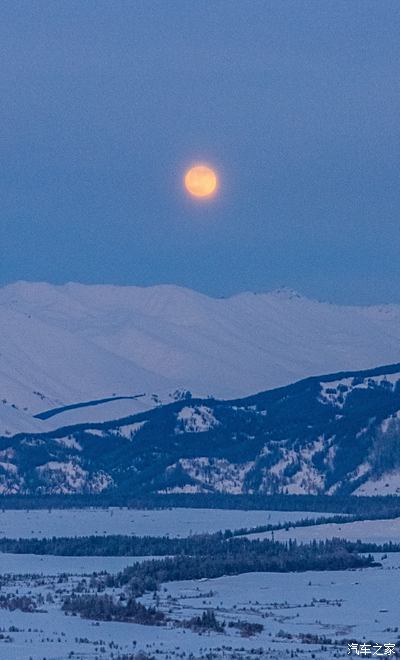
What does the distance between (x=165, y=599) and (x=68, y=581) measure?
10.4 m

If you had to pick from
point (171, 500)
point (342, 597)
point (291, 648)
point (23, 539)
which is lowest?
point (291, 648)

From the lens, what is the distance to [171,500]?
566 feet

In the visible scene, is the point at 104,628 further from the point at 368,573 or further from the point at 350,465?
the point at 350,465

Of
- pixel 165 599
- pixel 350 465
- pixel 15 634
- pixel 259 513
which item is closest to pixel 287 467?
pixel 350 465

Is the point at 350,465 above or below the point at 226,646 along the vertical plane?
above

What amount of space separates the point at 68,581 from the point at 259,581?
31.8ft

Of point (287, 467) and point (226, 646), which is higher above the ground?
point (287, 467)

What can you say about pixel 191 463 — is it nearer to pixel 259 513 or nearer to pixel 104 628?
pixel 259 513

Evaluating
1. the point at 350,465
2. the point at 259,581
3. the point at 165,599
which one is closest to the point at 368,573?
the point at 259,581

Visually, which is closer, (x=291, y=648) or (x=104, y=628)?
(x=291, y=648)

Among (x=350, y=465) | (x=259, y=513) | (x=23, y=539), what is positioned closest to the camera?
(x=23, y=539)

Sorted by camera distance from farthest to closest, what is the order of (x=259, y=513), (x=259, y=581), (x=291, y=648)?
1. (x=259, y=513)
2. (x=259, y=581)
3. (x=291, y=648)

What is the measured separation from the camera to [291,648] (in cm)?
7506

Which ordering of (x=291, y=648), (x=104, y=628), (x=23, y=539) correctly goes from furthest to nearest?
(x=23, y=539)
(x=104, y=628)
(x=291, y=648)
